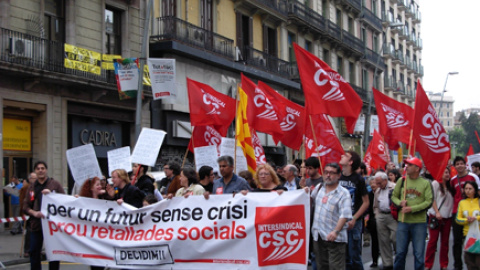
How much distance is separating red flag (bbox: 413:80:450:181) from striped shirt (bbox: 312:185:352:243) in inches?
108

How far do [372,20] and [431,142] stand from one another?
40.4 m

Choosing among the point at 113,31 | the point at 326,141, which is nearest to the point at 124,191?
the point at 326,141

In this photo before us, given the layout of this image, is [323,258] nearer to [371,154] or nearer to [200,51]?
[371,154]

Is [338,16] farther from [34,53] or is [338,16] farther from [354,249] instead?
[354,249]

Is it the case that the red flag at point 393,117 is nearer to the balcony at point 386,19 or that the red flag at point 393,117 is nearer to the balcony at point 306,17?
the balcony at point 306,17

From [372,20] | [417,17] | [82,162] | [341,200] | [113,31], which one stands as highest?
[417,17]

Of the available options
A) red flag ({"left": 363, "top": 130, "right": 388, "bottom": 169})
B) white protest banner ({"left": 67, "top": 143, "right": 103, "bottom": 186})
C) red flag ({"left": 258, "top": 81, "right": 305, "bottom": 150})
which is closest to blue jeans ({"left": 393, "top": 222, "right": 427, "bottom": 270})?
white protest banner ({"left": 67, "top": 143, "right": 103, "bottom": 186})

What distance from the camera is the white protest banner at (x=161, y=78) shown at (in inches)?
742

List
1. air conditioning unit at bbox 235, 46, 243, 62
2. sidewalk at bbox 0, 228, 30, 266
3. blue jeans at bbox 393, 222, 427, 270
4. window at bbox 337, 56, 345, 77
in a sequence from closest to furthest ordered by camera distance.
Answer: blue jeans at bbox 393, 222, 427, 270 < sidewalk at bbox 0, 228, 30, 266 < air conditioning unit at bbox 235, 46, 243, 62 < window at bbox 337, 56, 345, 77

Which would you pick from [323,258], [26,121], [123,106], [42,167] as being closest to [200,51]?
[123,106]

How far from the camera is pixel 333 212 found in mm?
7379

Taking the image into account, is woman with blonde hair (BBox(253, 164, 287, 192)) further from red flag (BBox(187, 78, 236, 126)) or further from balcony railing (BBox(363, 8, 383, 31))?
balcony railing (BBox(363, 8, 383, 31))

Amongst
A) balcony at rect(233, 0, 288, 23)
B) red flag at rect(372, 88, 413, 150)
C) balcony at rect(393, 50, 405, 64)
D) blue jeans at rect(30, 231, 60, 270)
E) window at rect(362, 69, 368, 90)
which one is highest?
balcony at rect(393, 50, 405, 64)

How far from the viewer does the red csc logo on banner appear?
732 centimetres
